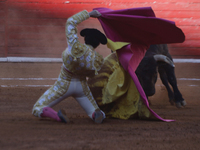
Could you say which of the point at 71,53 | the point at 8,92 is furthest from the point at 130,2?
the point at 71,53

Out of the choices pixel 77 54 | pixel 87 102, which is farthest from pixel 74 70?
pixel 87 102

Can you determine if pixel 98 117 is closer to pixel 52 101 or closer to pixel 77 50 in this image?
pixel 52 101

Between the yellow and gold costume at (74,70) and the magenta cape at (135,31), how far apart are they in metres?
0.24

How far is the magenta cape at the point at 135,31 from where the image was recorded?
2.19 meters

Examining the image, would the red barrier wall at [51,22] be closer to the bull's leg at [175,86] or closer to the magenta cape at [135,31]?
the bull's leg at [175,86]

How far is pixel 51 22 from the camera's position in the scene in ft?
20.6

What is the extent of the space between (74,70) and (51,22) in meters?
4.51

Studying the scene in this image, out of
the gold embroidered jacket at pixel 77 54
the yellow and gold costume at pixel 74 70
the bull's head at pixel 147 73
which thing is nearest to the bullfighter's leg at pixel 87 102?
the yellow and gold costume at pixel 74 70

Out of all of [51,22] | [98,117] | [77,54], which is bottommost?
[51,22]

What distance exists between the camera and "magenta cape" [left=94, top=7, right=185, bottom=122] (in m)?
2.19

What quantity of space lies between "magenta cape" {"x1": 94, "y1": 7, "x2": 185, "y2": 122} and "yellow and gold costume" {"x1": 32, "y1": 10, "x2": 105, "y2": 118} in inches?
9.3

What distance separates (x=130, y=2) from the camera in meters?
6.15

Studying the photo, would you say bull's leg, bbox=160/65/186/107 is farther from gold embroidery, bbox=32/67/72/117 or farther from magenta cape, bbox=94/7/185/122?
gold embroidery, bbox=32/67/72/117

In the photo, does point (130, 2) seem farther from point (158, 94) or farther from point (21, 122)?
point (21, 122)
